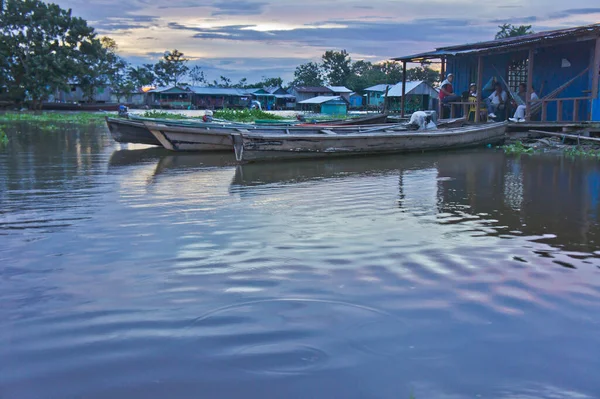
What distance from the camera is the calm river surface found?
9.22 feet

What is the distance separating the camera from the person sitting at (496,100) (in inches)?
640

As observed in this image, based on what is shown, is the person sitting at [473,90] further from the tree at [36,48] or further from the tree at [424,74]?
the tree at [424,74]

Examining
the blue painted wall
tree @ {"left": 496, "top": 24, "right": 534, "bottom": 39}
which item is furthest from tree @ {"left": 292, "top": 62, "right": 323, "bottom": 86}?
the blue painted wall

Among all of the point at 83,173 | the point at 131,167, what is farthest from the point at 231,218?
the point at 131,167

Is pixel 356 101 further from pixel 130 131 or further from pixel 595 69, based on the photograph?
pixel 130 131

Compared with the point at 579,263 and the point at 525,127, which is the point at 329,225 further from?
the point at 525,127

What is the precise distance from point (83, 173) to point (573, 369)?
932cm

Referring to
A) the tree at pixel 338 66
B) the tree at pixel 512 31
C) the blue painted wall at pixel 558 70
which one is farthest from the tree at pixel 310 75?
the blue painted wall at pixel 558 70

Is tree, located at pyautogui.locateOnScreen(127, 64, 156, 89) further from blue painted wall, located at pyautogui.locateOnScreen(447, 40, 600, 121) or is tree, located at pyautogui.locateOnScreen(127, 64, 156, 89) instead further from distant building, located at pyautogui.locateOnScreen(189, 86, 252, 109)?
blue painted wall, located at pyautogui.locateOnScreen(447, 40, 600, 121)

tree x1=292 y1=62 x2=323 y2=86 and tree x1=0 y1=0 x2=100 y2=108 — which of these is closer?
tree x1=0 y1=0 x2=100 y2=108

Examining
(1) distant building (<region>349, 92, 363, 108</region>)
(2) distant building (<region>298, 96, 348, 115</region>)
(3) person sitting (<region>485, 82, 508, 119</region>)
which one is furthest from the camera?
(1) distant building (<region>349, 92, 363, 108</region>)

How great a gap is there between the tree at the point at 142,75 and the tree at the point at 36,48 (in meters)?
35.5

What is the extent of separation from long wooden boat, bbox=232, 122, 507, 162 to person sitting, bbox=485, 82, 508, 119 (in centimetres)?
127

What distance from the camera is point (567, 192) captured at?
8.30m
